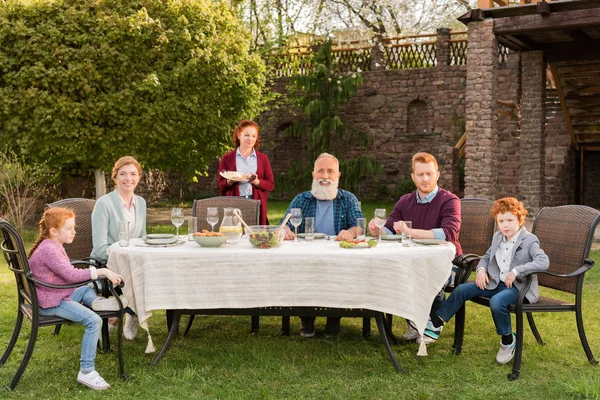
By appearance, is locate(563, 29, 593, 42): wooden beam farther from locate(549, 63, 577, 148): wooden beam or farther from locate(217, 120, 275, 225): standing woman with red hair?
locate(217, 120, 275, 225): standing woman with red hair

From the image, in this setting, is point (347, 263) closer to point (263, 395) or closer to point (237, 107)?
point (263, 395)

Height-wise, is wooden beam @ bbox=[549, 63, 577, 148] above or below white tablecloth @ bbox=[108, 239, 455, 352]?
above

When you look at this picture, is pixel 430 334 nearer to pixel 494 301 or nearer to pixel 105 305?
pixel 494 301

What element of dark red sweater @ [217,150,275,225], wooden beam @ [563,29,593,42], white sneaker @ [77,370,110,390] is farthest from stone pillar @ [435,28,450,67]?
white sneaker @ [77,370,110,390]

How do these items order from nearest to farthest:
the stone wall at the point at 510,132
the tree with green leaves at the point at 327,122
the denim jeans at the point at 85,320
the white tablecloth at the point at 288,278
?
1. the denim jeans at the point at 85,320
2. the white tablecloth at the point at 288,278
3. the stone wall at the point at 510,132
4. the tree with green leaves at the point at 327,122

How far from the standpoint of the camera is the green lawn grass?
13.1 feet

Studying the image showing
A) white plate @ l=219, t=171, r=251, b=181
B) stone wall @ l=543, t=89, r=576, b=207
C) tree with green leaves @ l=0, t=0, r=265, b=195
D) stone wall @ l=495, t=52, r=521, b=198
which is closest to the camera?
white plate @ l=219, t=171, r=251, b=181

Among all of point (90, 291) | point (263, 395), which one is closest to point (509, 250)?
point (263, 395)

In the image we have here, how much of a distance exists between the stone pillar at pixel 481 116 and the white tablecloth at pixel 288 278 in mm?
8217

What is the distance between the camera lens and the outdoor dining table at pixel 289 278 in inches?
162

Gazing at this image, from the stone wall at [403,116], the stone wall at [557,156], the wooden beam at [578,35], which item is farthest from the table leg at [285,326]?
the stone wall at [403,116]

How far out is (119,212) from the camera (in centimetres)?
496

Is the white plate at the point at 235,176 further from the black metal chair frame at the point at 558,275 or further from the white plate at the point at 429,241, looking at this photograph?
Answer: the black metal chair frame at the point at 558,275

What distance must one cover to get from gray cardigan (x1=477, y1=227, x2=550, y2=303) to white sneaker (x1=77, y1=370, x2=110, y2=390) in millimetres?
2408
